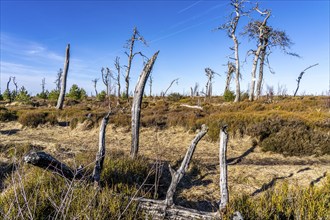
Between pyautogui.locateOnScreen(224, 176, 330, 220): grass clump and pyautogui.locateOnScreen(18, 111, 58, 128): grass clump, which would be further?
pyautogui.locateOnScreen(18, 111, 58, 128): grass clump

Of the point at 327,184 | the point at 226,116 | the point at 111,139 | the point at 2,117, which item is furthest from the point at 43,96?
the point at 327,184

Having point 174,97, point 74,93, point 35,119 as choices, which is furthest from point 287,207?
point 74,93

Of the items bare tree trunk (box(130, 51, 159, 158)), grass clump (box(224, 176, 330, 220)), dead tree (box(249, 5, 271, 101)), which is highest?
dead tree (box(249, 5, 271, 101))

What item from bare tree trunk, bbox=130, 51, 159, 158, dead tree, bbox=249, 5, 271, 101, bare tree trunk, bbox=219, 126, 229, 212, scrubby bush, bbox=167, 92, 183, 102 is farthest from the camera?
scrubby bush, bbox=167, 92, 183, 102

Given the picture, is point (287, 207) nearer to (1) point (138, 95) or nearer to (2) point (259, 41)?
(1) point (138, 95)

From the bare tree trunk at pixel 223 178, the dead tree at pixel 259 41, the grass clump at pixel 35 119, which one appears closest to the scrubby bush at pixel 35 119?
the grass clump at pixel 35 119

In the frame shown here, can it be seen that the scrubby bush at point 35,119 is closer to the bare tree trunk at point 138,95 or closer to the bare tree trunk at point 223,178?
the bare tree trunk at point 138,95

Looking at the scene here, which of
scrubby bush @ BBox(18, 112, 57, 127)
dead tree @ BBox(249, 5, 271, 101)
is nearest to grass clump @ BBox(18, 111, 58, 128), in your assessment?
scrubby bush @ BBox(18, 112, 57, 127)

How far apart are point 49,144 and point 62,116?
631 centimetres

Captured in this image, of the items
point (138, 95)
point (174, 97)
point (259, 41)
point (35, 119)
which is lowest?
point (35, 119)

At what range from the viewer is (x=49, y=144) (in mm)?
9359

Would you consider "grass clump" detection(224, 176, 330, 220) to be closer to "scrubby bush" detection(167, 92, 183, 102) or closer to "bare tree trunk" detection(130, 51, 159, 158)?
"bare tree trunk" detection(130, 51, 159, 158)

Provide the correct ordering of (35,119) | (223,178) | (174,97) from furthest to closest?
1. (174,97)
2. (35,119)
3. (223,178)

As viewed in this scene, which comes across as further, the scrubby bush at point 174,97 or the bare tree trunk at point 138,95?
the scrubby bush at point 174,97
